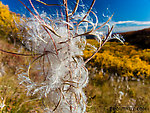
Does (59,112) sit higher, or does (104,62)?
(104,62)

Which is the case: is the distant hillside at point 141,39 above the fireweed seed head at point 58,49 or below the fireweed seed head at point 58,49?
above

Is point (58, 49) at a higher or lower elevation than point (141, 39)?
lower

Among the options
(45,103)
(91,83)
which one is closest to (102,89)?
(91,83)

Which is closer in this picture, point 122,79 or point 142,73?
point 122,79

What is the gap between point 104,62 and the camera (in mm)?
1789

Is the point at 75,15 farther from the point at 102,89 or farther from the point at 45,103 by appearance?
the point at 102,89

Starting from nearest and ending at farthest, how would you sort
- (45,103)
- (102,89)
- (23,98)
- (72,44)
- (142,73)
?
(72,44)
(45,103)
(23,98)
(102,89)
(142,73)

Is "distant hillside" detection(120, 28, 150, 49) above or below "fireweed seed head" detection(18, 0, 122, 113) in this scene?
above

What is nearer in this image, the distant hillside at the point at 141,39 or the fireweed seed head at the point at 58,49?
the fireweed seed head at the point at 58,49

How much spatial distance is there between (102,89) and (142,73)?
71cm

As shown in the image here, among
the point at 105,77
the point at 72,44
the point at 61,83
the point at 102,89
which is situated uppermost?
the point at 72,44

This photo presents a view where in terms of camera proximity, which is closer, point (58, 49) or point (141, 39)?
point (58, 49)

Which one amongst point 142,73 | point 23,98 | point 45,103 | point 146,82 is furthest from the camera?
point 142,73

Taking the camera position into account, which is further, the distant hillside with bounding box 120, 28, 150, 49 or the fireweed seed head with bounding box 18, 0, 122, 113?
the distant hillside with bounding box 120, 28, 150, 49
